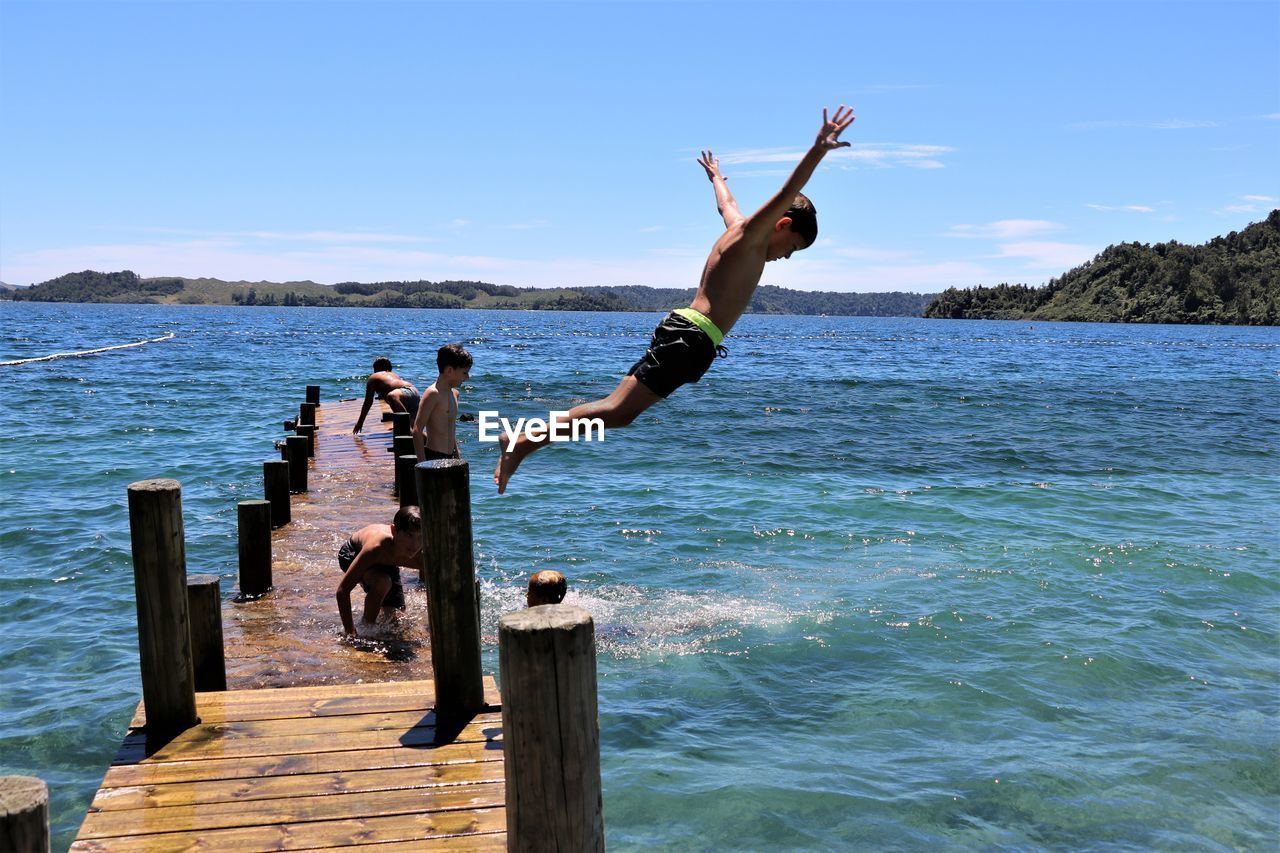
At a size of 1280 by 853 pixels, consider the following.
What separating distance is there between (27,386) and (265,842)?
37.7 meters

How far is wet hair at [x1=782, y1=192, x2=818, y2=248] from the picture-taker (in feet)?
19.8

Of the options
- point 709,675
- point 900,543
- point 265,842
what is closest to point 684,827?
point 709,675

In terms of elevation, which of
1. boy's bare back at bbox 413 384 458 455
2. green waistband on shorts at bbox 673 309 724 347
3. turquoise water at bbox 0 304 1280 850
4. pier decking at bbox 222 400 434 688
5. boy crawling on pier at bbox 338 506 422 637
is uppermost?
green waistband on shorts at bbox 673 309 724 347

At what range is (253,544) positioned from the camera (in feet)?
30.6

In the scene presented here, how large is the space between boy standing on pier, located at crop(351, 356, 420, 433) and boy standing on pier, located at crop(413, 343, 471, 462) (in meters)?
7.50

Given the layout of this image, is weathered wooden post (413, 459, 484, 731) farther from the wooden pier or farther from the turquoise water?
the turquoise water

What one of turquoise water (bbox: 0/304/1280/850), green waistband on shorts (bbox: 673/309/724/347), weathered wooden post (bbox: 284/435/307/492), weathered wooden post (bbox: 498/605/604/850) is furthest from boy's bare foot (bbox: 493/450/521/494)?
weathered wooden post (bbox: 284/435/307/492)

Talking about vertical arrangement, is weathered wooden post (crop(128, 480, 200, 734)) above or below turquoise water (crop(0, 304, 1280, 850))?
above

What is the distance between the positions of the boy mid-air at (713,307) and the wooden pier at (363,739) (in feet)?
3.94

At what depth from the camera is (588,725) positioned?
3488 mm

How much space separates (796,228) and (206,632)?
14.1 ft

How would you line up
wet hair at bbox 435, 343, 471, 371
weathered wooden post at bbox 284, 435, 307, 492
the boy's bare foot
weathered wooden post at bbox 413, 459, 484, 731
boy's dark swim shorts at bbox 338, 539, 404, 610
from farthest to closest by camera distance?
weathered wooden post at bbox 284, 435, 307, 492 → wet hair at bbox 435, 343, 471, 371 → boy's dark swim shorts at bbox 338, 539, 404, 610 → the boy's bare foot → weathered wooden post at bbox 413, 459, 484, 731

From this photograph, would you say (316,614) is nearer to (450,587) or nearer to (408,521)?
(408,521)

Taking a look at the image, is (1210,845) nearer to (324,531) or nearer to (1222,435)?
(324,531)
